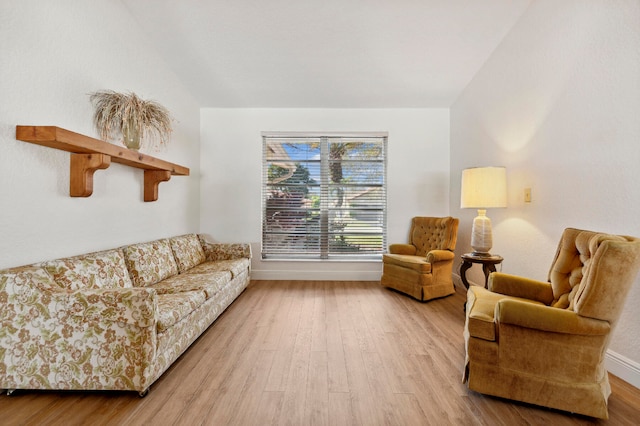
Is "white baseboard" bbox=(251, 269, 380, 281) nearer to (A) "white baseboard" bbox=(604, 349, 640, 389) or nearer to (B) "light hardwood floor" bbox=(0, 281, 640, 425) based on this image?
(B) "light hardwood floor" bbox=(0, 281, 640, 425)

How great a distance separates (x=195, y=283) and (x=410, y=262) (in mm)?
2451

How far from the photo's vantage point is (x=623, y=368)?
71.3 inches

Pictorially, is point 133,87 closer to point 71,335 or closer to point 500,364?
point 71,335

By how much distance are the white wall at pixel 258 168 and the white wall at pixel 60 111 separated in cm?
144

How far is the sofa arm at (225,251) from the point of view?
3754 millimetres

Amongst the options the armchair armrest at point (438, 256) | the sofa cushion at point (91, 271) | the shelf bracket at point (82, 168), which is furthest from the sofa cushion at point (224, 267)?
the armchair armrest at point (438, 256)

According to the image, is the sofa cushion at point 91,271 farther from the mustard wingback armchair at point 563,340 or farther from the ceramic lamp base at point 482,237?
the ceramic lamp base at point 482,237

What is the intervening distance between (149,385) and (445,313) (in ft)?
8.84

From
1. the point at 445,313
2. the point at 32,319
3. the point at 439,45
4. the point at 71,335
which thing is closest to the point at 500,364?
the point at 445,313

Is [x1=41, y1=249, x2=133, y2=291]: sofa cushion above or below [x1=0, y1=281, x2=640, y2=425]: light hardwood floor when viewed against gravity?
above

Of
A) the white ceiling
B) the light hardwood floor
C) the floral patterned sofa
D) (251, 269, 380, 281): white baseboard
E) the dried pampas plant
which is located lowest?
the light hardwood floor

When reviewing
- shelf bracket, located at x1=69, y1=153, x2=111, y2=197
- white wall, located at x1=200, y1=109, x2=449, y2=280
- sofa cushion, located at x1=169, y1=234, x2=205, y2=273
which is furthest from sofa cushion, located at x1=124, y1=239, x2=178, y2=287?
white wall, located at x1=200, y1=109, x2=449, y2=280

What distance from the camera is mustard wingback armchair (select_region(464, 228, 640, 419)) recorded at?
4.70 ft

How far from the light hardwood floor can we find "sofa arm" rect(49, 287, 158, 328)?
18.6 inches
